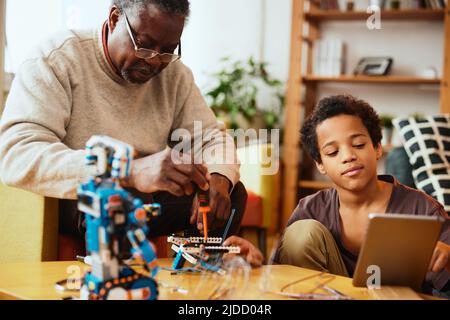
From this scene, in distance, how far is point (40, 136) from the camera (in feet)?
4.76

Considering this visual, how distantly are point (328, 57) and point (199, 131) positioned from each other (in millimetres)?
2461

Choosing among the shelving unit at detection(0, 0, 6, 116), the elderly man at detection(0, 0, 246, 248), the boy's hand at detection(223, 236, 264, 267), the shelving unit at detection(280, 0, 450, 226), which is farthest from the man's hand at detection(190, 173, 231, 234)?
the shelving unit at detection(280, 0, 450, 226)

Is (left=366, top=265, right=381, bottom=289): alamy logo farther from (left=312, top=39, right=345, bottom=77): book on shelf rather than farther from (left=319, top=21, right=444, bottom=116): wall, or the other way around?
(left=319, top=21, right=444, bottom=116): wall

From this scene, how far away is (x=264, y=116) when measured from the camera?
4348mm

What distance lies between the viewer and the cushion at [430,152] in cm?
247

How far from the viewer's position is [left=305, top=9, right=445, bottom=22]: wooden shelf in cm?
390

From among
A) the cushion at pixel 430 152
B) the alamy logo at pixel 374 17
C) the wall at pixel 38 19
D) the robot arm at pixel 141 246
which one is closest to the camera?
the robot arm at pixel 141 246

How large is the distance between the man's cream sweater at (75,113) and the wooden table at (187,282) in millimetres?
222

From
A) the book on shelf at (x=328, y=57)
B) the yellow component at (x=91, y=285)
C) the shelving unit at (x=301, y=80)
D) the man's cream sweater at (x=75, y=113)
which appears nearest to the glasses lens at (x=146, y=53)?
the man's cream sweater at (x=75, y=113)

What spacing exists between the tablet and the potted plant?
2809 mm

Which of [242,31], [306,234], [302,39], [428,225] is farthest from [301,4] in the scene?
[428,225]

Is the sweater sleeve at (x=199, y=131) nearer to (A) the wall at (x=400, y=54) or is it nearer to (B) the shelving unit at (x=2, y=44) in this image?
(B) the shelving unit at (x=2, y=44)

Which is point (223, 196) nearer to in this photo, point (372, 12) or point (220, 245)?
point (220, 245)

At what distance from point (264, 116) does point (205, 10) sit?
91 centimetres
